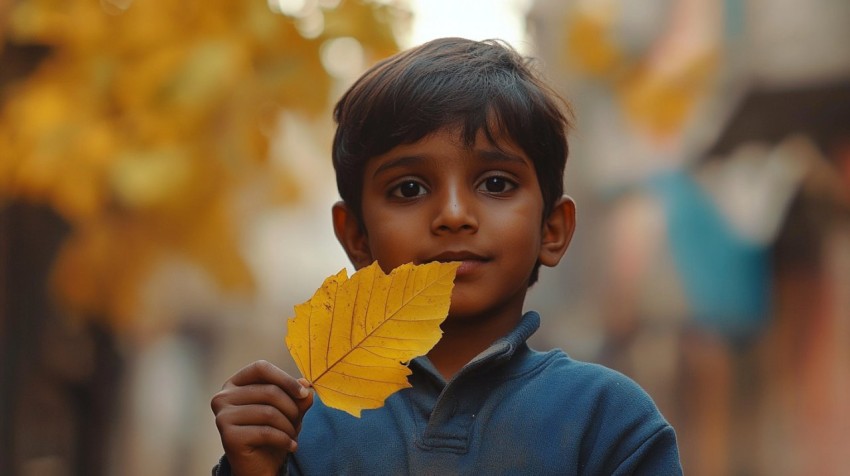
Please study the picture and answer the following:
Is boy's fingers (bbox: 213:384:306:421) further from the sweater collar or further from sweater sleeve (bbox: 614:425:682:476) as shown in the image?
sweater sleeve (bbox: 614:425:682:476)

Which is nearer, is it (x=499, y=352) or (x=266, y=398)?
(x=266, y=398)

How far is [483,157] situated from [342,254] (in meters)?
5.59

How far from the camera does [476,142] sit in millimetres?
1933

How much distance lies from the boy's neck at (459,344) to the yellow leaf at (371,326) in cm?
26

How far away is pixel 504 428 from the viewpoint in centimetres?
186

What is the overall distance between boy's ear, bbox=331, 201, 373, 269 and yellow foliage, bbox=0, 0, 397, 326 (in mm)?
2526

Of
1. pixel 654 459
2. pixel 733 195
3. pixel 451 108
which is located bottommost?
pixel 654 459

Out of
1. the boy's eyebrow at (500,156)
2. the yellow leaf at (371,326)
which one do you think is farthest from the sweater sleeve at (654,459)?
the boy's eyebrow at (500,156)

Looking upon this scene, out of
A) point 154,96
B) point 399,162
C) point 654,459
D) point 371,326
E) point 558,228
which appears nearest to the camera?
point 371,326

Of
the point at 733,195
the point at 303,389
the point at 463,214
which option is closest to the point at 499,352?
the point at 463,214

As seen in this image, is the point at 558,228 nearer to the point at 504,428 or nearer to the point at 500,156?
the point at 500,156

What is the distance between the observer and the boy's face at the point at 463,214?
1.91 metres

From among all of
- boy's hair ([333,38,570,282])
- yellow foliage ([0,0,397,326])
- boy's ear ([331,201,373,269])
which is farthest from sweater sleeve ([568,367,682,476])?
yellow foliage ([0,0,397,326])

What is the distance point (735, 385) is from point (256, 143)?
3.95 m
